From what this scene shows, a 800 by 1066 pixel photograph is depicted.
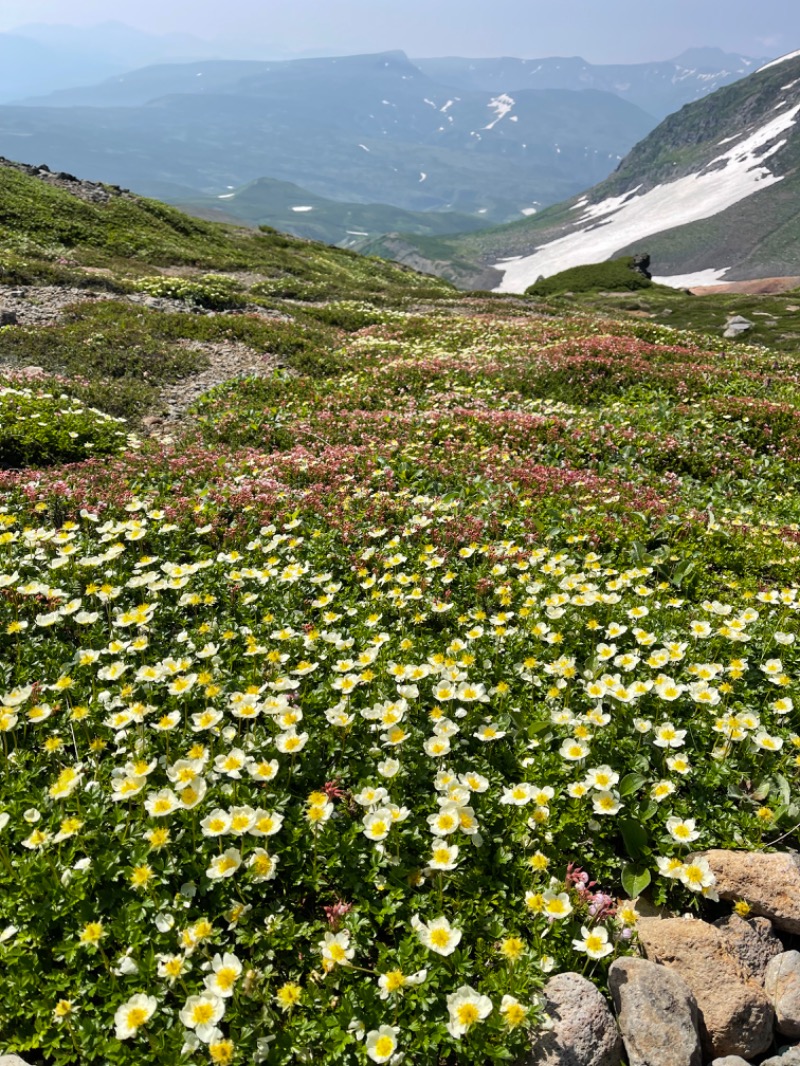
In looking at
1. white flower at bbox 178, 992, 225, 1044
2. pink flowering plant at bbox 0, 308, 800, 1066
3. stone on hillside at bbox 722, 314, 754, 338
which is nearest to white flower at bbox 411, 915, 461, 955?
pink flowering plant at bbox 0, 308, 800, 1066

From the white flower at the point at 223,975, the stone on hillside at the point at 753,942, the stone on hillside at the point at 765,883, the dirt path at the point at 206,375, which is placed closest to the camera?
the white flower at the point at 223,975

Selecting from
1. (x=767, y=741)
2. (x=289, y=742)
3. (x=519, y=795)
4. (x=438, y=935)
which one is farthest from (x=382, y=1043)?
(x=767, y=741)

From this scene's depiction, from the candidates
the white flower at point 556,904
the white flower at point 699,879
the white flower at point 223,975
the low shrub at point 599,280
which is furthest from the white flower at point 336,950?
the low shrub at point 599,280

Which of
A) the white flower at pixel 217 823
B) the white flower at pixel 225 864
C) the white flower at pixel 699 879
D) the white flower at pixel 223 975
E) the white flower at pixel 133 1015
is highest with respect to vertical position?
the white flower at pixel 217 823

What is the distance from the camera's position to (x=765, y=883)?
153 inches

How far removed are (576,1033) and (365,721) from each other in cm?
247

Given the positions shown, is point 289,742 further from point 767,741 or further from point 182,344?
point 182,344

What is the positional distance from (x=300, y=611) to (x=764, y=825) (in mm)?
4451

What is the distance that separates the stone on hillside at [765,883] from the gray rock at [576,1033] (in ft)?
3.99

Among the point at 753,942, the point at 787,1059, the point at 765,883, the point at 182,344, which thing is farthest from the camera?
the point at 182,344

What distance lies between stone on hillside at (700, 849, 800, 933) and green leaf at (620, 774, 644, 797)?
62 cm

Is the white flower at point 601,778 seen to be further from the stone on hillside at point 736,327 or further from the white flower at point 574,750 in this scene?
the stone on hillside at point 736,327

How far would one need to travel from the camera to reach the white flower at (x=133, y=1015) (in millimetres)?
2963

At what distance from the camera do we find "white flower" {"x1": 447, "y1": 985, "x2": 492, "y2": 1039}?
3.03m
